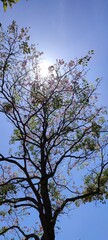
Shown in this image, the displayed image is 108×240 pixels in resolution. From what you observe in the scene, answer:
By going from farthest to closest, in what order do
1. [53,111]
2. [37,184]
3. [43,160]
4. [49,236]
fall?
[53,111], [43,160], [37,184], [49,236]

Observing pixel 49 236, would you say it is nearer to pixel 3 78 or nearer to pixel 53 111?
pixel 53 111

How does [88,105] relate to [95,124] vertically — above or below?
above

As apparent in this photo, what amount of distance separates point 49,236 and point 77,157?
4.95 metres

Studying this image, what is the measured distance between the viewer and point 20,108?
53.0ft

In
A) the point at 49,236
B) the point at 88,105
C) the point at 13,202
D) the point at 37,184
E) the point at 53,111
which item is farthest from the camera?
the point at 88,105

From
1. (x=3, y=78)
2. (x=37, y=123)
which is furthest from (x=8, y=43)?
(x=37, y=123)

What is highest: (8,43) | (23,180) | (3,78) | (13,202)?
(8,43)

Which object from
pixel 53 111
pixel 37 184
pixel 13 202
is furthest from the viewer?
pixel 53 111

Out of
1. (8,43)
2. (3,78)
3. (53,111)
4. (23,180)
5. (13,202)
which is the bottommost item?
(13,202)

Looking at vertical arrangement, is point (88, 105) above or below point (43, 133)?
above

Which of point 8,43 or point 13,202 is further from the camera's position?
point 8,43

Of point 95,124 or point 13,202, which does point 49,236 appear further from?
point 95,124

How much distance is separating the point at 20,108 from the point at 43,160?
3.61 m

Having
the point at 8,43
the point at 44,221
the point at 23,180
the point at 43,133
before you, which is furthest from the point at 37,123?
the point at 44,221
